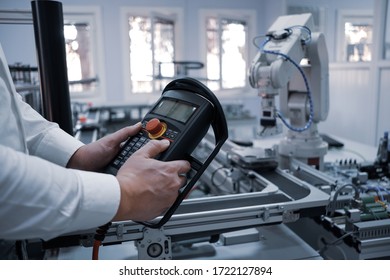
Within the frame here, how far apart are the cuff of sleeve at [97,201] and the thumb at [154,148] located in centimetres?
9

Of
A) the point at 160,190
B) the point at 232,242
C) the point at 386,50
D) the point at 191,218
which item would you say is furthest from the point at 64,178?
the point at 386,50

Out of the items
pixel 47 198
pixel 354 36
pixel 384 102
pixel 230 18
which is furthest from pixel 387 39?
pixel 47 198

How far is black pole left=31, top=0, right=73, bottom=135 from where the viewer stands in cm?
105

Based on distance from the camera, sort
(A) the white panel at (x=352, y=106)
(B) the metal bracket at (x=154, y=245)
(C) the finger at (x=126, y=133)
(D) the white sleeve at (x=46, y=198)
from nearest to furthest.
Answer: (D) the white sleeve at (x=46, y=198) → (C) the finger at (x=126, y=133) → (B) the metal bracket at (x=154, y=245) → (A) the white panel at (x=352, y=106)

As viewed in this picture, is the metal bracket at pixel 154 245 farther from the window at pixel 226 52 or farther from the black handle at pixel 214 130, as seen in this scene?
the window at pixel 226 52

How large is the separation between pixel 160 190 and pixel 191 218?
389 mm

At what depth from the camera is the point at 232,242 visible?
1.18 m

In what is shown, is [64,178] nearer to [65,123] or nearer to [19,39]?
[65,123]

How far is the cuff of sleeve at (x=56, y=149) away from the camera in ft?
2.83

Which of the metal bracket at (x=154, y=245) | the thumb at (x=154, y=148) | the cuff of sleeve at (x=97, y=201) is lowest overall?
the metal bracket at (x=154, y=245)

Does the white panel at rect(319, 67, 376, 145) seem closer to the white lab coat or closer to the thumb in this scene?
the thumb

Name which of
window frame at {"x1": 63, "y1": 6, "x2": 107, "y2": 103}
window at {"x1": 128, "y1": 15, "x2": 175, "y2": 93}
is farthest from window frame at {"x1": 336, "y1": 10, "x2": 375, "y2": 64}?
window frame at {"x1": 63, "y1": 6, "x2": 107, "y2": 103}

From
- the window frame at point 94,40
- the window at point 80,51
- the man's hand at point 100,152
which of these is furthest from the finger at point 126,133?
the window at point 80,51

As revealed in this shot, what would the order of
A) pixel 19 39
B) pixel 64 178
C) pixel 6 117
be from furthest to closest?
pixel 19 39, pixel 6 117, pixel 64 178
